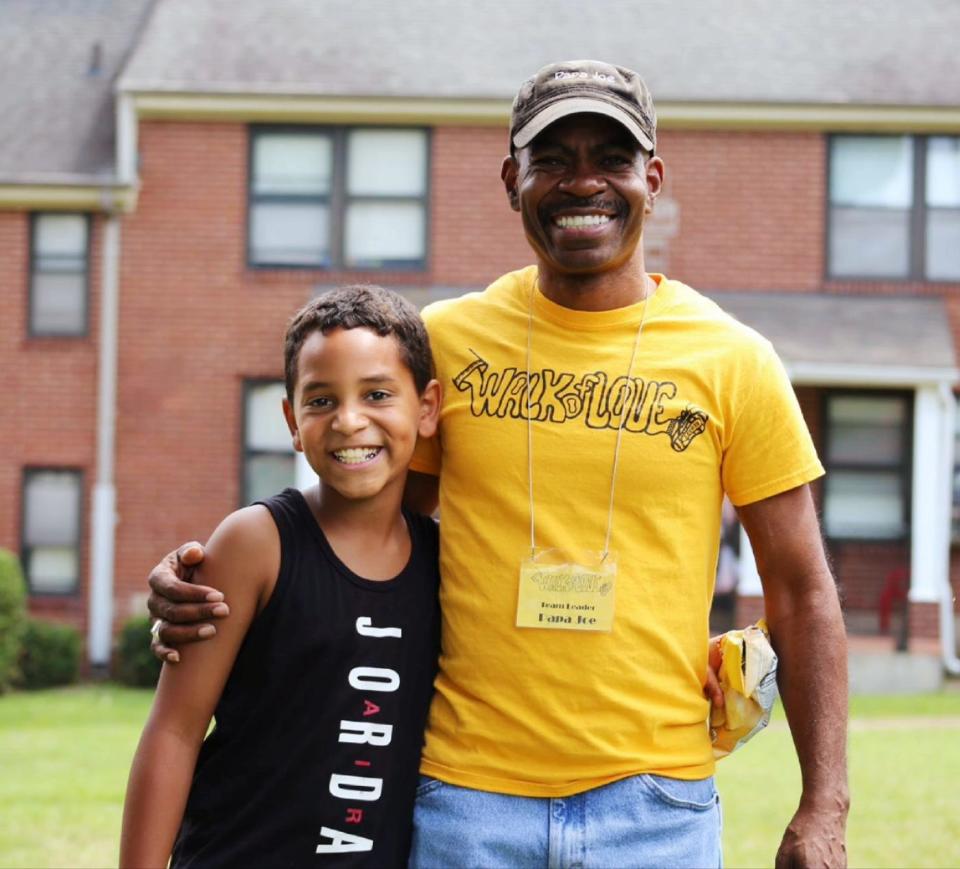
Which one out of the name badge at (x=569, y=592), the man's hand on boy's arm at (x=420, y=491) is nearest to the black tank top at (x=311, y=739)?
the name badge at (x=569, y=592)

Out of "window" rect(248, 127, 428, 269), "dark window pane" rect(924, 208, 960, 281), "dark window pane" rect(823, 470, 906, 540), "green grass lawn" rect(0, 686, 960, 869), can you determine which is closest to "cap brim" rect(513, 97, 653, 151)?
"green grass lawn" rect(0, 686, 960, 869)

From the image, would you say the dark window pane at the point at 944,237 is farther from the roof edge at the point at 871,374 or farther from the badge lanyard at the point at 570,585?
the badge lanyard at the point at 570,585

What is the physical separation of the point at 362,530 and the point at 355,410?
0.74ft

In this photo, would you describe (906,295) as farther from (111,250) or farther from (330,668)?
(330,668)

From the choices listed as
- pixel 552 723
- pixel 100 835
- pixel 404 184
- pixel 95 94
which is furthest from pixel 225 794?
pixel 95 94

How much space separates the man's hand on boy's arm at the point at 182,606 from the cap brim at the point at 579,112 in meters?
0.96

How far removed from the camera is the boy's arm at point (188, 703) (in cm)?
253

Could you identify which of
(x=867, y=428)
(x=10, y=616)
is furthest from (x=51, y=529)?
(x=867, y=428)

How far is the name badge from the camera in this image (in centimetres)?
259

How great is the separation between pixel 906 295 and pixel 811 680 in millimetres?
13817

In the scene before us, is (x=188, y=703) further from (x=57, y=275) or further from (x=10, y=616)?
(x=57, y=275)

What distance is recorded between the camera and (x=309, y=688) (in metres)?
2.57

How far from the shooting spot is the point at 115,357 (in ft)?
52.1

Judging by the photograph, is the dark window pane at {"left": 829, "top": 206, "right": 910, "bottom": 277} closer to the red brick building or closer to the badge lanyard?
the red brick building
